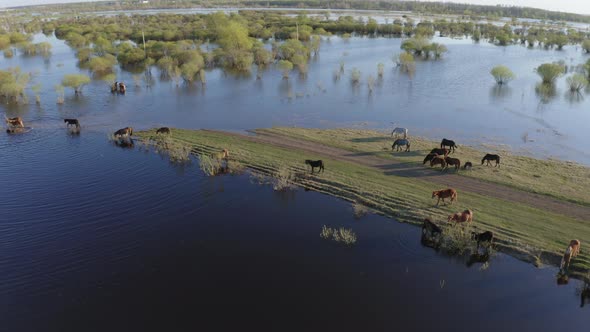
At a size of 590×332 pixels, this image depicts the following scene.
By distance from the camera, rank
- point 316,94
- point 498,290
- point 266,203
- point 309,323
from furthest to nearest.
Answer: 1. point 316,94
2. point 266,203
3. point 498,290
4. point 309,323

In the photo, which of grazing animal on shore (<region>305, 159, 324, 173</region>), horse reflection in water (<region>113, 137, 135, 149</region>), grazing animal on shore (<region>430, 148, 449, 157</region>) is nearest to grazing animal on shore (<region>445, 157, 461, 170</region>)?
grazing animal on shore (<region>430, 148, 449, 157</region>)

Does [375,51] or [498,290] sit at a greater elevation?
[375,51]

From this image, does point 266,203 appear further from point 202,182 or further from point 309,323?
point 309,323

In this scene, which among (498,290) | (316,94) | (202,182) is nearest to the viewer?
(498,290)

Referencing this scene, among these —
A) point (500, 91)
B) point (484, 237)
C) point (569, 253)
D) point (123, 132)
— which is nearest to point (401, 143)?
point (484, 237)

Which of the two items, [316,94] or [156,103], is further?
[316,94]

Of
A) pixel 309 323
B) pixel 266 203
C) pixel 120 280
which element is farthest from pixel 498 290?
pixel 120 280
